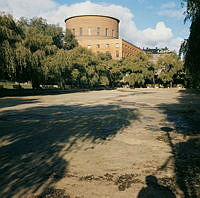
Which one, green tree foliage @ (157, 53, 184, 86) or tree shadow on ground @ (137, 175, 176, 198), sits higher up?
green tree foliage @ (157, 53, 184, 86)

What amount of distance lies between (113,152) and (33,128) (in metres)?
3.99

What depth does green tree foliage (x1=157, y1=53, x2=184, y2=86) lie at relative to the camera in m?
49.8

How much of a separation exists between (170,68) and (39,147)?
51618 millimetres

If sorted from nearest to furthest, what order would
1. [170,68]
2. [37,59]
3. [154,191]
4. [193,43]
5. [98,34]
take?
[154,191] → [193,43] → [37,59] → [170,68] → [98,34]

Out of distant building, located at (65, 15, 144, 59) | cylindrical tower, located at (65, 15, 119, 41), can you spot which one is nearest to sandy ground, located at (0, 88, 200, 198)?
distant building, located at (65, 15, 144, 59)

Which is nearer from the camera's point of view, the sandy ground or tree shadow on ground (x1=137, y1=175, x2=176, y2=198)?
tree shadow on ground (x1=137, y1=175, x2=176, y2=198)

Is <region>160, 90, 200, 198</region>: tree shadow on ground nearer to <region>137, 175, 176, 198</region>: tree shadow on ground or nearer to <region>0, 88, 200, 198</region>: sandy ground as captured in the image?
<region>0, 88, 200, 198</region>: sandy ground

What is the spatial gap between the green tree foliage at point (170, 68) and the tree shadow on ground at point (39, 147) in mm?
45601

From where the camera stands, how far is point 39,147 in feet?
18.0

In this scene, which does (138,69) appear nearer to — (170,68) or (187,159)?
(170,68)

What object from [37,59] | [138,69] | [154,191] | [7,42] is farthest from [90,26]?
[154,191]

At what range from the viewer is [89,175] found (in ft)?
12.6

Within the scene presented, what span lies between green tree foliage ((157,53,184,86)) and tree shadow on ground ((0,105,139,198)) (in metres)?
45.6

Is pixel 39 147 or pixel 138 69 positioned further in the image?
pixel 138 69
